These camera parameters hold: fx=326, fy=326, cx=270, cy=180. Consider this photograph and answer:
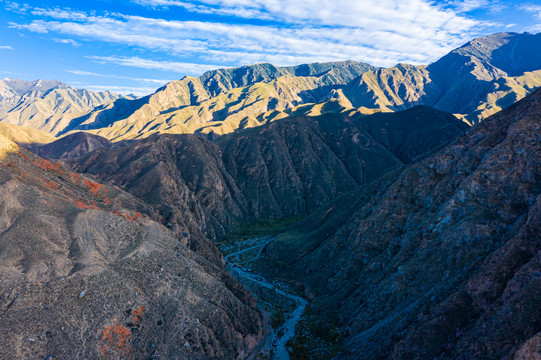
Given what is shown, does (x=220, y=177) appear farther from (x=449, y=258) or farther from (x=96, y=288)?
(x=449, y=258)

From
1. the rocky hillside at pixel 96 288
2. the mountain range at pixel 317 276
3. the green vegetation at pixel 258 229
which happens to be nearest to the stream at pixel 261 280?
the mountain range at pixel 317 276

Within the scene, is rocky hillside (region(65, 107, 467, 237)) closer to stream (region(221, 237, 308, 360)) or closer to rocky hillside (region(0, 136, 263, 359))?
stream (region(221, 237, 308, 360))

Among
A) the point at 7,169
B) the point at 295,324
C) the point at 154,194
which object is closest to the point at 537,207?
the point at 295,324

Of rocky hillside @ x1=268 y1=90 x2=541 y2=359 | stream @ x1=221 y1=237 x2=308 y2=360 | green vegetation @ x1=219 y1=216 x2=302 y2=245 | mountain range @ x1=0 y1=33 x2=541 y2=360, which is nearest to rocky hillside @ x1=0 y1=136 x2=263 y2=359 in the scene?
mountain range @ x1=0 y1=33 x2=541 y2=360

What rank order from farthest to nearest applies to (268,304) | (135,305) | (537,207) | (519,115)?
(268,304) < (519,115) < (135,305) < (537,207)

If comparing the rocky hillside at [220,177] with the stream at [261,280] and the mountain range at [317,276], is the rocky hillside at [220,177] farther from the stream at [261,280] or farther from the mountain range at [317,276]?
the mountain range at [317,276]

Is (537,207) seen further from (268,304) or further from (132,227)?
(132,227)

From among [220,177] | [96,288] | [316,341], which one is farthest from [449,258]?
[220,177]
